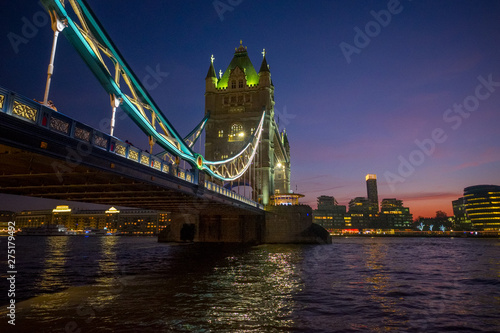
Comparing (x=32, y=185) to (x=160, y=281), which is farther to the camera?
(x=32, y=185)

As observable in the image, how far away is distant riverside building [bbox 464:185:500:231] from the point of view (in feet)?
507

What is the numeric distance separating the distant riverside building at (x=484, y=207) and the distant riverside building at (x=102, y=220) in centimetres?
15187

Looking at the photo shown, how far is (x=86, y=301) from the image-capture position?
10539mm

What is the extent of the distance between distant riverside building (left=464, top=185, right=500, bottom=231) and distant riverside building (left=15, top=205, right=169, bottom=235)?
15187 centimetres

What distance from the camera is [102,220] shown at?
584ft

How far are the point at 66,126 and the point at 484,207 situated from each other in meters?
190

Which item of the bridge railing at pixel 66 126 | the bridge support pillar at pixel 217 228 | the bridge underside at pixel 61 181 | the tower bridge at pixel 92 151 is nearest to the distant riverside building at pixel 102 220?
the bridge support pillar at pixel 217 228

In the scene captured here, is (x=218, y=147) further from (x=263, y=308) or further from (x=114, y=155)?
(x=263, y=308)

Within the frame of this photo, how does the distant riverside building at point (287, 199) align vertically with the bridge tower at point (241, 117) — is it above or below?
below

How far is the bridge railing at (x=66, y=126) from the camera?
36.1 ft

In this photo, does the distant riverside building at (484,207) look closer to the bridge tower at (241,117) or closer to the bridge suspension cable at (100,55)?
the bridge tower at (241,117)

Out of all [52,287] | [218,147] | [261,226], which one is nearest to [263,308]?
[52,287]

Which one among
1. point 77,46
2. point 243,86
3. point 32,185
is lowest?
point 32,185

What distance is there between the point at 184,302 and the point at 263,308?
103 inches
